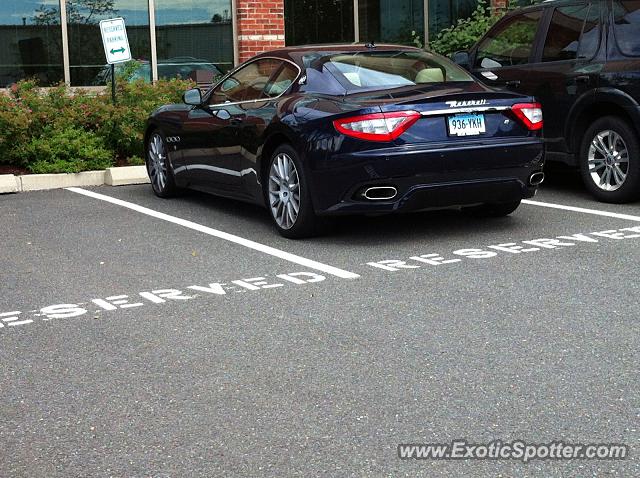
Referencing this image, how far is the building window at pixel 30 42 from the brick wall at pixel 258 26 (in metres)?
2.74

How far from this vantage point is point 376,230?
863 cm

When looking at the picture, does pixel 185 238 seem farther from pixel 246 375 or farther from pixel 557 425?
pixel 557 425

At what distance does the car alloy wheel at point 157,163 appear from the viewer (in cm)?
1071

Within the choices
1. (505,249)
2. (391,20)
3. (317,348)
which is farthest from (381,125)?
(391,20)

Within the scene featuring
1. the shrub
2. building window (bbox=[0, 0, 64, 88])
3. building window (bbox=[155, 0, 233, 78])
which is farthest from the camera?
building window (bbox=[155, 0, 233, 78])

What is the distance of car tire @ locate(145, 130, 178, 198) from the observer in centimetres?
1063

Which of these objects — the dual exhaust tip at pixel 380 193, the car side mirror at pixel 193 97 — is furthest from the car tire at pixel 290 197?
the car side mirror at pixel 193 97

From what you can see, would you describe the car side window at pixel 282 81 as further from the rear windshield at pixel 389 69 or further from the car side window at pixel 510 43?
the car side window at pixel 510 43

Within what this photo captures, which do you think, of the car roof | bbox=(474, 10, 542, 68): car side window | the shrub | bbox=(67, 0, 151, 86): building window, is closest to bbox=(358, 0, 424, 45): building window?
bbox=(67, 0, 151, 86): building window

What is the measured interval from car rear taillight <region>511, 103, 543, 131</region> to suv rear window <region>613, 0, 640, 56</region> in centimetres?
169

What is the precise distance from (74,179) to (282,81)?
4483mm

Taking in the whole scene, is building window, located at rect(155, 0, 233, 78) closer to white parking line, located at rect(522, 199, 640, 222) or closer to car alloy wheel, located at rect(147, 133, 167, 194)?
car alloy wheel, located at rect(147, 133, 167, 194)

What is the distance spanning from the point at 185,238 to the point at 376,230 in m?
1.53

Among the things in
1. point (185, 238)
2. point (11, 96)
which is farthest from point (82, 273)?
point (11, 96)
